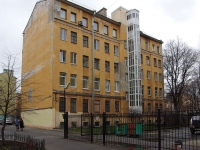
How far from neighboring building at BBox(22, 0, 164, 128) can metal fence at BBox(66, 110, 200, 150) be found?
648 inches

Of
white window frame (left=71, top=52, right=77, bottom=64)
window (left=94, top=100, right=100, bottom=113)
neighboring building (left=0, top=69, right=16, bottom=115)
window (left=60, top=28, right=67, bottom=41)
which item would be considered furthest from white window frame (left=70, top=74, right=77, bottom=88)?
neighboring building (left=0, top=69, right=16, bottom=115)

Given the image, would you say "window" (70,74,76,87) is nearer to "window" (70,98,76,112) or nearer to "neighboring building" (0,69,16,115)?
"window" (70,98,76,112)

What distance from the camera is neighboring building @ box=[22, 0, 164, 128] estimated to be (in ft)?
109

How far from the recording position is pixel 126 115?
1391 cm

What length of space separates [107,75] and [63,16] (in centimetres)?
1181

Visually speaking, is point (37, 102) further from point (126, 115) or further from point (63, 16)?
point (126, 115)

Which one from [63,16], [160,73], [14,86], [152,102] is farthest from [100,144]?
[160,73]

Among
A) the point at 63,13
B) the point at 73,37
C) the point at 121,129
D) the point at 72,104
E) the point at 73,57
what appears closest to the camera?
the point at 121,129

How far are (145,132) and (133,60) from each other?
101ft

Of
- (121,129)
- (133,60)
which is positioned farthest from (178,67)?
(121,129)

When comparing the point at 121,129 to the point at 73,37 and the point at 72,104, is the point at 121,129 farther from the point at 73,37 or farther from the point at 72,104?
the point at 73,37

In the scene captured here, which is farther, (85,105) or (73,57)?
(85,105)

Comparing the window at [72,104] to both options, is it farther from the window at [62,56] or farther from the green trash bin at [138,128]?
the green trash bin at [138,128]

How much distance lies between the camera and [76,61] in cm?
3566
